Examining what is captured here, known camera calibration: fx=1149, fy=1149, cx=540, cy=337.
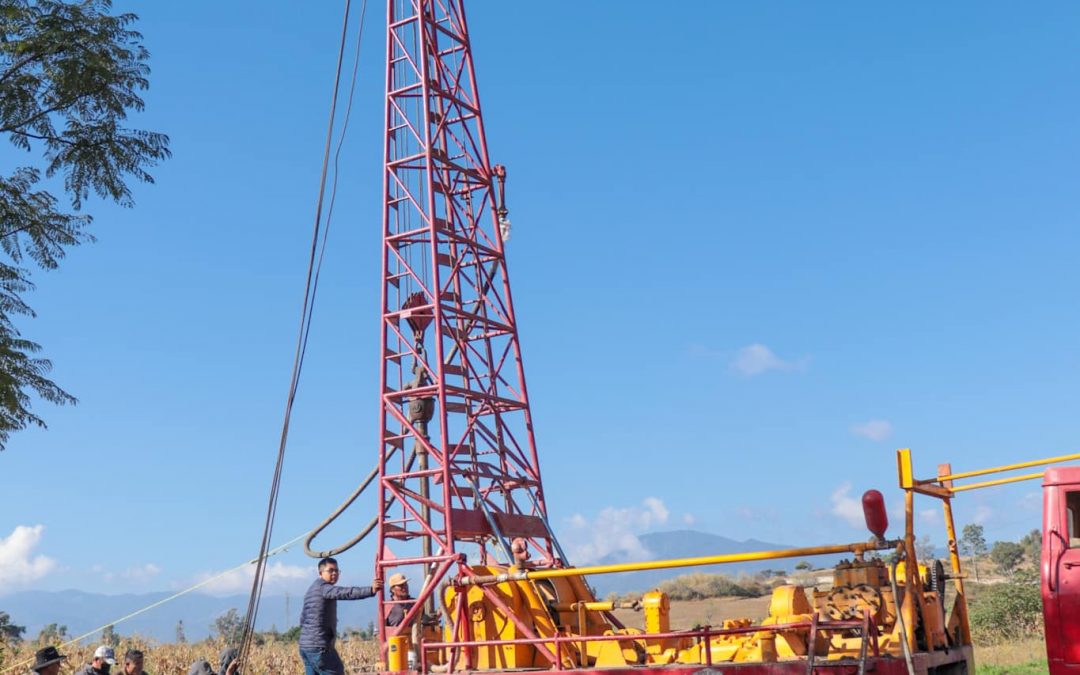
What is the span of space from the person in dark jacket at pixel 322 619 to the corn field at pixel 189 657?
11025 millimetres

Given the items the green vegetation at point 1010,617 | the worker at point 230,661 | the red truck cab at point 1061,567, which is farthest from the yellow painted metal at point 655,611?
the green vegetation at point 1010,617

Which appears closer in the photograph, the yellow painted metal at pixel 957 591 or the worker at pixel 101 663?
the worker at pixel 101 663

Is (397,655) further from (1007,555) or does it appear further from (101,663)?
(1007,555)

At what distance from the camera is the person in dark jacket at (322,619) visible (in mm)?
12281

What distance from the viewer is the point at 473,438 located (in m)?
20.8

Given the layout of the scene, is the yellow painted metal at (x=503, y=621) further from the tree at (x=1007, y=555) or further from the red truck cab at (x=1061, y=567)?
the tree at (x=1007, y=555)

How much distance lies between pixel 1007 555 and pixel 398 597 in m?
56.6

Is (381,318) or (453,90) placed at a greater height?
(453,90)

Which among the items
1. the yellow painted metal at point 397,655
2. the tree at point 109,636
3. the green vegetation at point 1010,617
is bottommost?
the green vegetation at point 1010,617

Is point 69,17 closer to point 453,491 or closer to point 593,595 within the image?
point 453,491

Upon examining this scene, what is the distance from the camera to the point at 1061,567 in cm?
964

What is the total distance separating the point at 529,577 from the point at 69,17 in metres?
11.4

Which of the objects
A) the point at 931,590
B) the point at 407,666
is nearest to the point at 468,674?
the point at 407,666

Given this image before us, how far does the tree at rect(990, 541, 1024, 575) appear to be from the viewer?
62.5 metres
